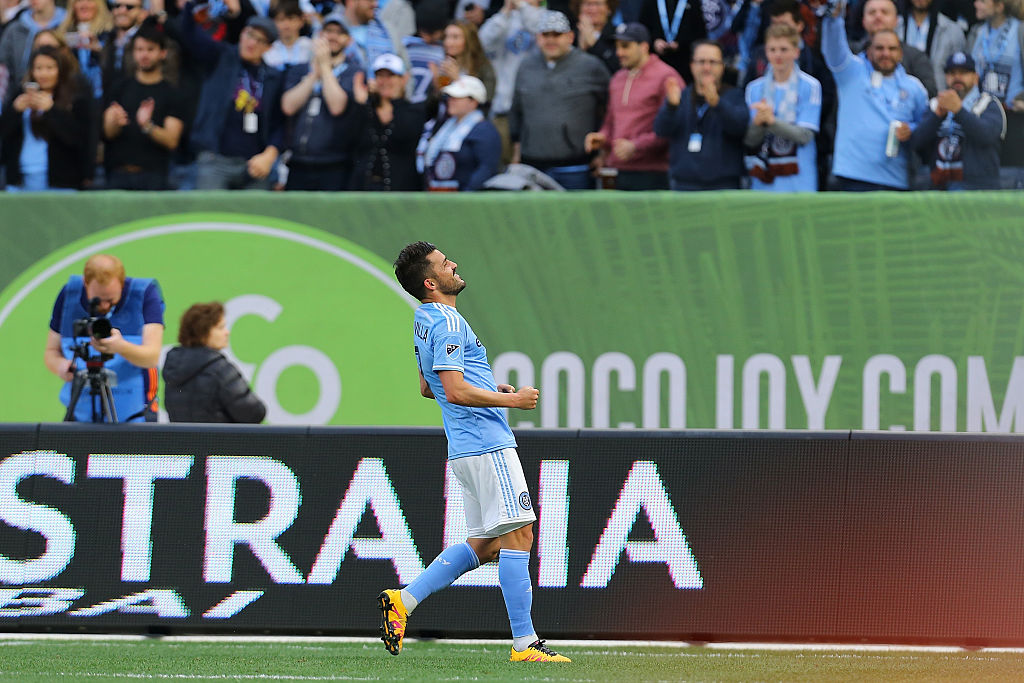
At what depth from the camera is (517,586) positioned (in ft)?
19.2

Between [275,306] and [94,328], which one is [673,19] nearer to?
[275,306]

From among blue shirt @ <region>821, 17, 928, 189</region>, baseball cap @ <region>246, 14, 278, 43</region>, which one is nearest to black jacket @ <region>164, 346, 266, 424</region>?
baseball cap @ <region>246, 14, 278, 43</region>

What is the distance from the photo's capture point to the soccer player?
579 cm

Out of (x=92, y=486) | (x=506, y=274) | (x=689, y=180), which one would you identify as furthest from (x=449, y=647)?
(x=689, y=180)

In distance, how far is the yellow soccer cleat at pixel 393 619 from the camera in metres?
5.84

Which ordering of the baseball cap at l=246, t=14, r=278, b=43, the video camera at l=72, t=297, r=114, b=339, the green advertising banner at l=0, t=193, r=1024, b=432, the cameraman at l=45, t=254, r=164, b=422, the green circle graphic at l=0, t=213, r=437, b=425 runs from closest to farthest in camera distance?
the video camera at l=72, t=297, r=114, b=339 → the cameraman at l=45, t=254, r=164, b=422 → the green advertising banner at l=0, t=193, r=1024, b=432 → the green circle graphic at l=0, t=213, r=437, b=425 → the baseball cap at l=246, t=14, r=278, b=43

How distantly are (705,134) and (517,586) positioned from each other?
5249 millimetres

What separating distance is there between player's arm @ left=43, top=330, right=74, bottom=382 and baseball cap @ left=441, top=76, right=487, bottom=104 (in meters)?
3.42

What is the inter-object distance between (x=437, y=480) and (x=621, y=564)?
3.07 feet

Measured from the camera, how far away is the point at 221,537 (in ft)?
22.4

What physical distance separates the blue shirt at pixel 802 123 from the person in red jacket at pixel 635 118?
22.5 inches

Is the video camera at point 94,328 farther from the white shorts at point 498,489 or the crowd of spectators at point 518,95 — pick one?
the crowd of spectators at point 518,95

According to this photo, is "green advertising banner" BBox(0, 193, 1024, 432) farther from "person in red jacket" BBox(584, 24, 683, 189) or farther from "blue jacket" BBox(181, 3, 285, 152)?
"blue jacket" BBox(181, 3, 285, 152)

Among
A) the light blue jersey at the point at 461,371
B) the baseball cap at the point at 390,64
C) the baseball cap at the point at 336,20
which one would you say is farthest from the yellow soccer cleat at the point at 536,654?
the baseball cap at the point at 336,20
